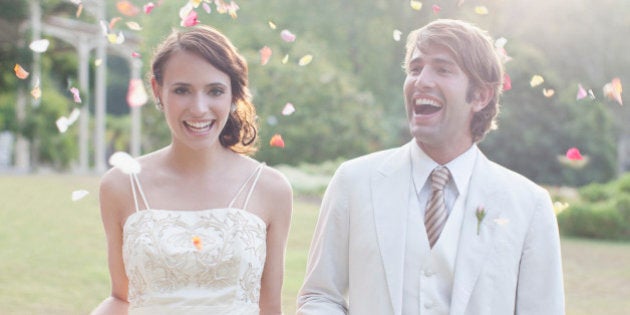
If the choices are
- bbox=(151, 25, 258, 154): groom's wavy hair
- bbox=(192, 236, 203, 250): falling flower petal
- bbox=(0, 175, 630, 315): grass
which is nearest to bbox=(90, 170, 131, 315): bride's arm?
bbox=(192, 236, 203, 250): falling flower petal

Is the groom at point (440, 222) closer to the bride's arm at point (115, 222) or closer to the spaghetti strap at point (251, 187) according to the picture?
the spaghetti strap at point (251, 187)

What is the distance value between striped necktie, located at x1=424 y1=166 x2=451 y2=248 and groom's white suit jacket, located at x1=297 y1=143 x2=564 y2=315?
0.09m

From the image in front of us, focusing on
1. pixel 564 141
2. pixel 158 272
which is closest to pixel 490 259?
pixel 158 272

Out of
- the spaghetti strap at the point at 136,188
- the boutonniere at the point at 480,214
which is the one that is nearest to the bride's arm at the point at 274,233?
the spaghetti strap at the point at 136,188

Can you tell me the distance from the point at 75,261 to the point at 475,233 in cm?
751

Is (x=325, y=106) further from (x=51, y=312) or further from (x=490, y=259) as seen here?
(x=490, y=259)

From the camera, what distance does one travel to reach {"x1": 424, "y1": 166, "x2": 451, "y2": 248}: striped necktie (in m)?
3.45

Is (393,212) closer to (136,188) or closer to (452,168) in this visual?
(452,168)

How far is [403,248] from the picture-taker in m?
3.41

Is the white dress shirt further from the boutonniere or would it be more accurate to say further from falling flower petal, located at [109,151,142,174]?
falling flower petal, located at [109,151,142,174]

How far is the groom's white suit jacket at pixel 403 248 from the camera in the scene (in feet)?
11.1

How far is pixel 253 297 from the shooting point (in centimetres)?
380

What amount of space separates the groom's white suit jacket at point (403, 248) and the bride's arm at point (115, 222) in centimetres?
81

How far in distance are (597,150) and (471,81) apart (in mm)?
25638
